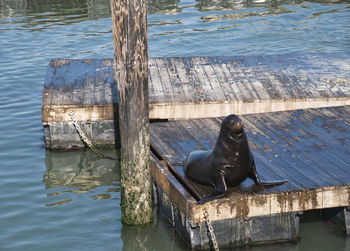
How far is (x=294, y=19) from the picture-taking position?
63.4ft

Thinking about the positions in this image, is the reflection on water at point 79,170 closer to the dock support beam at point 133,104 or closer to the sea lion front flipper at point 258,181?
the dock support beam at point 133,104

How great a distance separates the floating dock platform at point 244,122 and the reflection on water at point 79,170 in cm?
20

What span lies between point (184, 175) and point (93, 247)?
1.36m

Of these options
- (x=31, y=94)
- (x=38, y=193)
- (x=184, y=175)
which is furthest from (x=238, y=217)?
(x=31, y=94)

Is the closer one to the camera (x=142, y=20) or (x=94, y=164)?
(x=142, y=20)

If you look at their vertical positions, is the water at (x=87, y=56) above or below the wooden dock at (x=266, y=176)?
below

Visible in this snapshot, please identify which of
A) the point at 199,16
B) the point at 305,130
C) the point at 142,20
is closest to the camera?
the point at 142,20

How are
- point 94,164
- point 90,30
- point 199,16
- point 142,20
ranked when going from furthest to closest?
point 199,16 → point 90,30 → point 94,164 → point 142,20

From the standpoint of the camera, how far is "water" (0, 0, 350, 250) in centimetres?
731

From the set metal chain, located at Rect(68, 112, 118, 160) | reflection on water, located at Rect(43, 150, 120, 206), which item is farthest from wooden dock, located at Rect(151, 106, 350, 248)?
metal chain, located at Rect(68, 112, 118, 160)

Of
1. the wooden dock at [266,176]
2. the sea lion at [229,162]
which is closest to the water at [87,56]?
the wooden dock at [266,176]

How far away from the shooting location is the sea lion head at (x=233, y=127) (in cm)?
620

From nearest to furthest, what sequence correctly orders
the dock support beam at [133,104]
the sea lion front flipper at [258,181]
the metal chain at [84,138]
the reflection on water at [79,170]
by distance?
the dock support beam at [133,104] < the sea lion front flipper at [258,181] < the reflection on water at [79,170] < the metal chain at [84,138]

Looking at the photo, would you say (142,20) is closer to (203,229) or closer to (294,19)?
(203,229)
